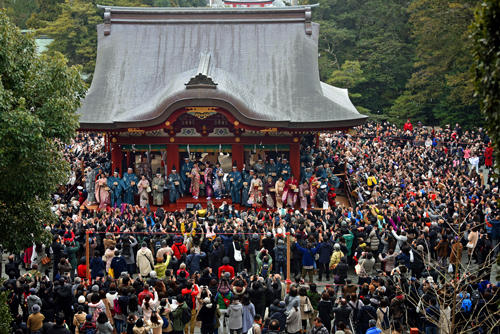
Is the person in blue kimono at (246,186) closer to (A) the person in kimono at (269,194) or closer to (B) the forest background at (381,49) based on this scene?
(A) the person in kimono at (269,194)

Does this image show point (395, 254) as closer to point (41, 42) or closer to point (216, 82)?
point (216, 82)

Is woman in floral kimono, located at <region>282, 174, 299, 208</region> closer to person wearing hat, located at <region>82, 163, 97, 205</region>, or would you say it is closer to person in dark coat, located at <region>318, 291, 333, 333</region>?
person wearing hat, located at <region>82, 163, 97, 205</region>

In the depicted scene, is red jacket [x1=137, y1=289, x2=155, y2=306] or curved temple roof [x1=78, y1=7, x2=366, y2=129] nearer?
red jacket [x1=137, y1=289, x2=155, y2=306]

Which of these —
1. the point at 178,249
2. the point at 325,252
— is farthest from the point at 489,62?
the point at 178,249

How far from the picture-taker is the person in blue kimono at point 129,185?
21.4 metres

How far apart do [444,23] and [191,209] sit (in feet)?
79.2

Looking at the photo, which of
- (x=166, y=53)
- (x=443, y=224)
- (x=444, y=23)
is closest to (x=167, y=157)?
(x=166, y=53)

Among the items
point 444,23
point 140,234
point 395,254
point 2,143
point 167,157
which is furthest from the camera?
point 444,23

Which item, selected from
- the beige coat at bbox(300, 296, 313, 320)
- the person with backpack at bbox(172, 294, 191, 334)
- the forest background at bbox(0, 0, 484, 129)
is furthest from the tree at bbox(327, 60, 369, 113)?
the person with backpack at bbox(172, 294, 191, 334)

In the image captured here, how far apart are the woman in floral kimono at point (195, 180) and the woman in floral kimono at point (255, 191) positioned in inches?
88.9

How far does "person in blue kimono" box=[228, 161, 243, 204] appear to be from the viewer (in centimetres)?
2162

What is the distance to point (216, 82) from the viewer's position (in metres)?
21.2

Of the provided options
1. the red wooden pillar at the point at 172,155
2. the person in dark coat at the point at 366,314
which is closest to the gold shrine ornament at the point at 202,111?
the red wooden pillar at the point at 172,155

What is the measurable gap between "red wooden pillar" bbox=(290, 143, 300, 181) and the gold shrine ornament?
12.6 feet
